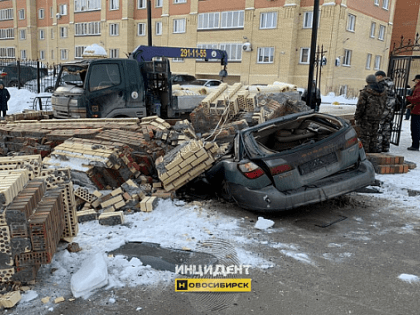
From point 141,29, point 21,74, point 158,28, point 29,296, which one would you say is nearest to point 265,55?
point 158,28

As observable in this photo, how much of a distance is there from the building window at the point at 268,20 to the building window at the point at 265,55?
177cm

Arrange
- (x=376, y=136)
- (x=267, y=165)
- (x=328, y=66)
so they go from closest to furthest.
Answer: (x=267, y=165)
(x=376, y=136)
(x=328, y=66)

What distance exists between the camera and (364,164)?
19.5ft

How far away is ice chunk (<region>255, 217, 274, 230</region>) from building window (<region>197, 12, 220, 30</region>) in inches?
1222

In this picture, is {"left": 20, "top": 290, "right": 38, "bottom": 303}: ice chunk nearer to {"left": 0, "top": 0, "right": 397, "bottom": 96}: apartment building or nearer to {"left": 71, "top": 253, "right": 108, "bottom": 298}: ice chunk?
{"left": 71, "top": 253, "right": 108, "bottom": 298}: ice chunk

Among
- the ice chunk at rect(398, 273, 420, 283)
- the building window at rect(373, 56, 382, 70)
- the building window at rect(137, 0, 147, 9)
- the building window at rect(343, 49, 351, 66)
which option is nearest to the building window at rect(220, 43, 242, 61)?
the building window at rect(343, 49, 351, 66)

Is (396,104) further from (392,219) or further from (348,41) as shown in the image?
(348,41)

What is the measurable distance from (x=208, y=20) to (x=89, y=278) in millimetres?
33474

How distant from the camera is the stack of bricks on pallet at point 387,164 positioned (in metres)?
7.89

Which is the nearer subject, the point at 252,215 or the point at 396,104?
the point at 252,215

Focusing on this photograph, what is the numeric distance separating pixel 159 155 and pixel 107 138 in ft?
3.34

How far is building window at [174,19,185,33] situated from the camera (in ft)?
117

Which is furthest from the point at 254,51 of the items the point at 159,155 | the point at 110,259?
the point at 110,259

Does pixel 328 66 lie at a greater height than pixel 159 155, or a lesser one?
greater
